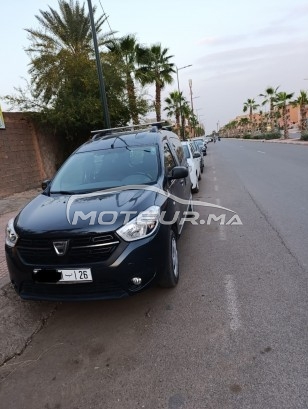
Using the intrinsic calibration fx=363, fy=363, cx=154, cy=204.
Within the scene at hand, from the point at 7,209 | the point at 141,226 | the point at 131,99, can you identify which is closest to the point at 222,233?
the point at 141,226

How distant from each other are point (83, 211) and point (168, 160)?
1.99 meters

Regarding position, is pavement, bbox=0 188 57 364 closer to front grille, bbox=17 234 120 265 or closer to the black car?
the black car

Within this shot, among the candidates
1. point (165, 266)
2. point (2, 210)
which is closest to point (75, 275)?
point (165, 266)

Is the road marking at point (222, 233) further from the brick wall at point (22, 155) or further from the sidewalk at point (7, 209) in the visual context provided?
the brick wall at point (22, 155)

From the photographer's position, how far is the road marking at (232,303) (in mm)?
3383

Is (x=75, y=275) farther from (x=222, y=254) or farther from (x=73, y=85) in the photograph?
(x=73, y=85)

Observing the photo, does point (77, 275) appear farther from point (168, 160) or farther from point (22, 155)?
point (22, 155)

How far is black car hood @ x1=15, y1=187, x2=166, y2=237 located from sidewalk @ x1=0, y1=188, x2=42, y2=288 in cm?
120

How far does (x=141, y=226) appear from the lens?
11.5 ft

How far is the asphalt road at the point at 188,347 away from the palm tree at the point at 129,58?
13.8m

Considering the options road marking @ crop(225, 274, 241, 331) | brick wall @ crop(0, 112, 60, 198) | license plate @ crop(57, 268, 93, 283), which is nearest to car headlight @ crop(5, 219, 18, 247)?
license plate @ crop(57, 268, 93, 283)

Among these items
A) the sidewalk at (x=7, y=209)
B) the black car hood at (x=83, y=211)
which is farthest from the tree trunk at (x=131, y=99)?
the black car hood at (x=83, y=211)

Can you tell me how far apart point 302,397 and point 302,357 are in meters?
0.44

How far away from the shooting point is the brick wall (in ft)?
40.8
